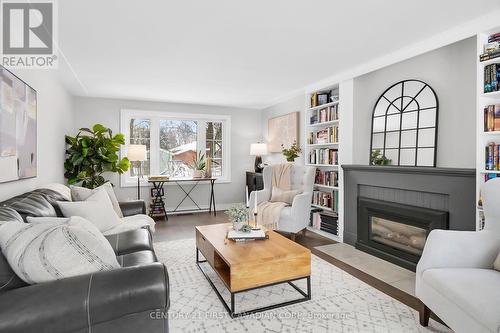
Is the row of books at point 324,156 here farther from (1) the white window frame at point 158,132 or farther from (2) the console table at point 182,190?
(1) the white window frame at point 158,132

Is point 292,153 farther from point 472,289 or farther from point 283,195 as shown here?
point 472,289

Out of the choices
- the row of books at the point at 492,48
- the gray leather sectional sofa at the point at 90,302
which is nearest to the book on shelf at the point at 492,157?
the row of books at the point at 492,48

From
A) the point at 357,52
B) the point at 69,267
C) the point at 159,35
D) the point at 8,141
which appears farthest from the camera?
Result: the point at 357,52

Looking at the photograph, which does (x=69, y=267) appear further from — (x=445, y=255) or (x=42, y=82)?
(x=42, y=82)

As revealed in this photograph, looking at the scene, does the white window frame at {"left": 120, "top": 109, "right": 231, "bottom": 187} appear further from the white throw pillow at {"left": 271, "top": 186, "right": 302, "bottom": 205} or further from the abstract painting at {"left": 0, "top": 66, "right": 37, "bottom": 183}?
the abstract painting at {"left": 0, "top": 66, "right": 37, "bottom": 183}

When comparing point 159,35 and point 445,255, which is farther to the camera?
point 159,35

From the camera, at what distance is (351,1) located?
2107 mm

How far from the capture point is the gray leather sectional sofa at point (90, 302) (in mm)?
1046

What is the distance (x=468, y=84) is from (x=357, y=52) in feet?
3.55

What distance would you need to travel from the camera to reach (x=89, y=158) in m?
4.54

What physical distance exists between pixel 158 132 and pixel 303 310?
4.57 m

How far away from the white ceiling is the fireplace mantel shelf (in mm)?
1246

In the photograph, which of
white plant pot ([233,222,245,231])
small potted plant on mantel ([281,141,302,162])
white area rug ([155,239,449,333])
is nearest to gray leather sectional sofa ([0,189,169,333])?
white area rug ([155,239,449,333])

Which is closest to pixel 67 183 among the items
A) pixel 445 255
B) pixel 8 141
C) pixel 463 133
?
pixel 8 141
